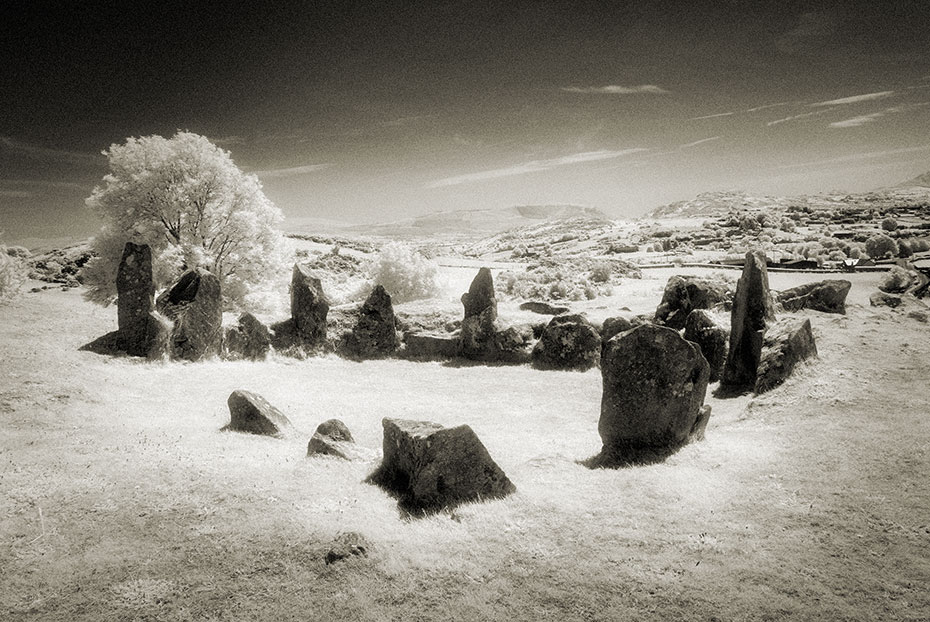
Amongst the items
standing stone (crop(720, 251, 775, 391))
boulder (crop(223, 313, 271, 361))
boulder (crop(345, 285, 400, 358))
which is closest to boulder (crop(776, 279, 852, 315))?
standing stone (crop(720, 251, 775, 391))

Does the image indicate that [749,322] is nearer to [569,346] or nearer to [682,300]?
[682,300]

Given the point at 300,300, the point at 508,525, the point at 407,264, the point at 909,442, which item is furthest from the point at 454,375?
the point at 407,264

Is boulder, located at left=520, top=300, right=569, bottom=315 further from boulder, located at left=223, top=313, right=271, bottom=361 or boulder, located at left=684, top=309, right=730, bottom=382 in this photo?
boulder, located at left=223, top=313, right=271, bottom=361

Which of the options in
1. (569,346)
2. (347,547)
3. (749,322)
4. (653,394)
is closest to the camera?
(347,547)

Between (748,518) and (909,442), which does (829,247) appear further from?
(748,518)

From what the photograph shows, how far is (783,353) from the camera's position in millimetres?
16016

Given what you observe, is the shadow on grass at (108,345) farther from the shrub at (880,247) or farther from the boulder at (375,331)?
the shrub at (880,247)

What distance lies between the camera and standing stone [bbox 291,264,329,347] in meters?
24.2

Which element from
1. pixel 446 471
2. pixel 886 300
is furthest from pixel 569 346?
pixel 886 300

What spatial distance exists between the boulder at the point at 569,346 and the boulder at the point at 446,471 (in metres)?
12.8

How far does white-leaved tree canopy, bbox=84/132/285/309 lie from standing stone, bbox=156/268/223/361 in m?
7.21

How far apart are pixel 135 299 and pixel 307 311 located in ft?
23.2

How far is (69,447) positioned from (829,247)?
2503 inches

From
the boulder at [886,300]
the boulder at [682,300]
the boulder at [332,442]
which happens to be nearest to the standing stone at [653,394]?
the boulder at [332,442]
